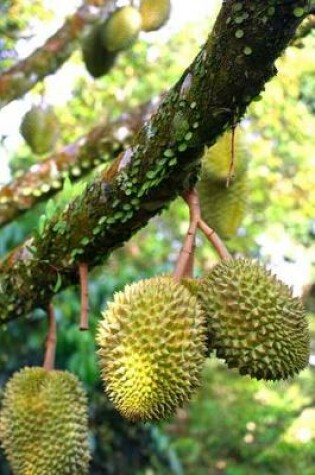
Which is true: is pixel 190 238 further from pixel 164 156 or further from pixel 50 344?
pixel 50 344

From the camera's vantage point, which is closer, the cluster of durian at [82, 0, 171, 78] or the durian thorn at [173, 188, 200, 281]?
the durian thorn at [173, 188, 200, 281]

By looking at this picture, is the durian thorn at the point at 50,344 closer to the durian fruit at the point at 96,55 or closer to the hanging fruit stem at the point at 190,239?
the hanging fruit stem at the point at 190,239

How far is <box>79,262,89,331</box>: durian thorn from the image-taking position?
126 cm

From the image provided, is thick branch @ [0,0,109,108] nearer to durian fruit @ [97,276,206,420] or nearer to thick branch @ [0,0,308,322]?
thick branch @ [0,0,308,322]

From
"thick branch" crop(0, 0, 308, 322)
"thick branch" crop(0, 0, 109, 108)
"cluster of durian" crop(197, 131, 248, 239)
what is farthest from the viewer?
"thick branch" crop(0, 0, 109, 108)

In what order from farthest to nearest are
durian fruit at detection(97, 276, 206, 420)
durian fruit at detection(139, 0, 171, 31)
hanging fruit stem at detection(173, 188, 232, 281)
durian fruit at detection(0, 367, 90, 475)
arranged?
durian fruit at detection(139, 0, 171, 31) → durian fruit at detection(0, 367, 90, 475) → hanging fruit stem at detection(173, 188, 232, 281) → durian fruit at detection(97, 276, 206, 420)

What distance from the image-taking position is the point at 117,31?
2404 millimetres

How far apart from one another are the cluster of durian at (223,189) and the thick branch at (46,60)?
0.83 metres

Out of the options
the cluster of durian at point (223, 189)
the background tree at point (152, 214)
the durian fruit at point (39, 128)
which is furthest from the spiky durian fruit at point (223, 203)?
the durian fruit at point (39, 128)

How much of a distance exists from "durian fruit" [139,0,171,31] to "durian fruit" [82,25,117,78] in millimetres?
148

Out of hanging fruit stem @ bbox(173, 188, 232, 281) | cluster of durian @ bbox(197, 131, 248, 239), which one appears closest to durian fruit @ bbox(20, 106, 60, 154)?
cluster of durian @ bbox(197, 131, 248, 239)

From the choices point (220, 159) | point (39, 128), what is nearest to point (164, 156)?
point (220, 159)

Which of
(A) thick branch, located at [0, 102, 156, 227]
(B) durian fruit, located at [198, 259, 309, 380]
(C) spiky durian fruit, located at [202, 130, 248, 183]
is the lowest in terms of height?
(B) durian fruit, located at [198, 259, 309, 380]

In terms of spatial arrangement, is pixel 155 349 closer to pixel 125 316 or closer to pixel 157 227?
pixel 125 316
